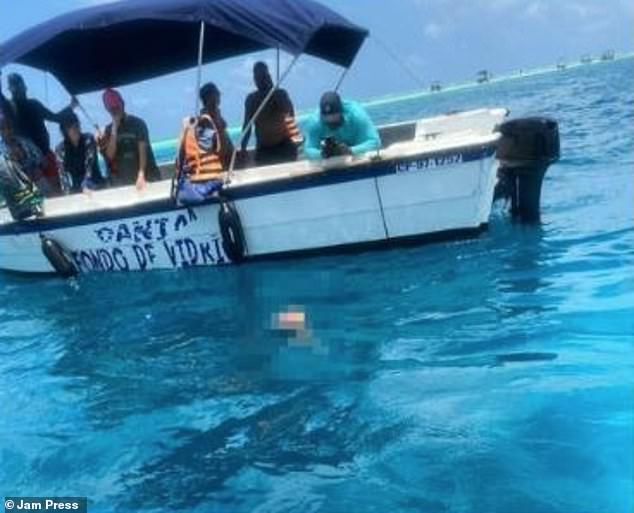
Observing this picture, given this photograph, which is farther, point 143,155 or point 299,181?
point 143,155

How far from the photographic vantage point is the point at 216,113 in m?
9.76

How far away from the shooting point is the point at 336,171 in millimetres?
8391

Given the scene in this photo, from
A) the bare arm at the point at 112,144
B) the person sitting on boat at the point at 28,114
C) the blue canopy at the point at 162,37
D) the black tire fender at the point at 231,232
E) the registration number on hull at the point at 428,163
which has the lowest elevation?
the black tire fender at the point at 231,232

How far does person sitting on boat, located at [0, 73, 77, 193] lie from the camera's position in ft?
35.2

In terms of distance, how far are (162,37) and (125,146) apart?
1.93 meters

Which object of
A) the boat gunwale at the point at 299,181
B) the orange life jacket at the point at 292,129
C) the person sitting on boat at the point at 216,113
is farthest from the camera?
the orange life jacket at the point at 292,129

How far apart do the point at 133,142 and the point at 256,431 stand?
6.24 m

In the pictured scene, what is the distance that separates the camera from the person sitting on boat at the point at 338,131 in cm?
846

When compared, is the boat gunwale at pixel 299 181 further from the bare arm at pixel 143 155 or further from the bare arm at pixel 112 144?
the bare arm at pixel 112 144

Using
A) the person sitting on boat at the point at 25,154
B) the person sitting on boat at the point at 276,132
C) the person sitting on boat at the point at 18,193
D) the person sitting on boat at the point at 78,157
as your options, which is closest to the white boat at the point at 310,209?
the person sitting on boat at the point at 18,193

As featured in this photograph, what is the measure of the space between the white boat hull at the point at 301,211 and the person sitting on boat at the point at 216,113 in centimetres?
95

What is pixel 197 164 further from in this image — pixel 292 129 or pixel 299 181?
pixel 292 129

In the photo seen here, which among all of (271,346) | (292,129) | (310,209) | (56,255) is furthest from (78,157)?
(271,346)

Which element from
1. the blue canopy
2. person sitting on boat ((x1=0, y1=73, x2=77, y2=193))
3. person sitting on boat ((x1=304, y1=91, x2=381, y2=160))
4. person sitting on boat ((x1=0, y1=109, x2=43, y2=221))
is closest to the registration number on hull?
person sitting on boat ((x1=304, y1=91, x2=381, y2=160))
